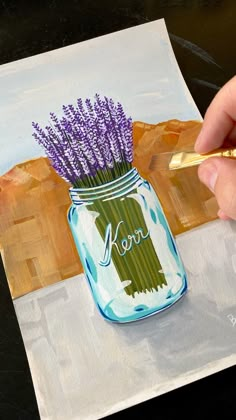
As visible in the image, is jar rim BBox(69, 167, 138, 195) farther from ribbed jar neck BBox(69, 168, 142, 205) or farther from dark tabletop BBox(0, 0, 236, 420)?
dark tabletop BBox(0, 0, 236, 420)

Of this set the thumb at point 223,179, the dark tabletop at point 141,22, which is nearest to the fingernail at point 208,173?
the thumb at point 223,179

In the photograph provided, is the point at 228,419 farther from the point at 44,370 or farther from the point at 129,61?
the point at 129,61

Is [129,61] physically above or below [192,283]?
above

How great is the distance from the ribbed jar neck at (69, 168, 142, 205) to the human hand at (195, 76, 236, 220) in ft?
0.22

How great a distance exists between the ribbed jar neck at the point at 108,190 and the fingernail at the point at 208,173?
0.22ft

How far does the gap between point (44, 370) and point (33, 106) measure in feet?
0.90

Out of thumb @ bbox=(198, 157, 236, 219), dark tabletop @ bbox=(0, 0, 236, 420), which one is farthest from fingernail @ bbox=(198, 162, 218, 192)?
dark tabletop @ bbox=(0, 0, 236, 420)

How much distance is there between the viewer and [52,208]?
51 centimetres

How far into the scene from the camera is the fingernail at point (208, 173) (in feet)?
1.51

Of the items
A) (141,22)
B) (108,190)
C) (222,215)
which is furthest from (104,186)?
(141,22)

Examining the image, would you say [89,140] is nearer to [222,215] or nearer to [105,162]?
[105,162]

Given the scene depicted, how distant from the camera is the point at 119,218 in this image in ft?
1.61

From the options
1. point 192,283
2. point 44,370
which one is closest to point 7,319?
point 44,370

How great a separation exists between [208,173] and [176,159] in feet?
0.20
